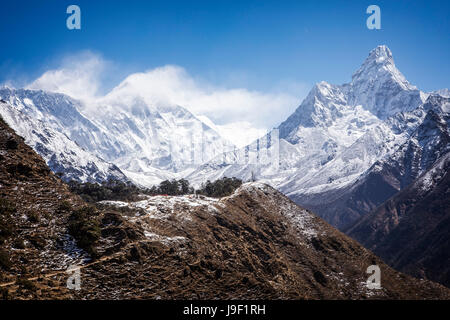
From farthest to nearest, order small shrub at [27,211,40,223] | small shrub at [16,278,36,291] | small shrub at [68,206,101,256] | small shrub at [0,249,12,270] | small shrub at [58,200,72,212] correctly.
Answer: small shrub at [58,200,72,212] → small shrub at [68,206,101,256] → small shrub at [27,211,40,223] → small shrub at [0,249,12,270] → small shrub at [16,278,36,291]

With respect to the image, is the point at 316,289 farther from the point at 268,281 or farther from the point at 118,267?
the point at 118,267

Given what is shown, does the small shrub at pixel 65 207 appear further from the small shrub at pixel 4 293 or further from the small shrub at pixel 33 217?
the small shrub at pixel 4 293

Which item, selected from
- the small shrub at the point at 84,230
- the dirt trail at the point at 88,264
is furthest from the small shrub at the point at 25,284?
the small shrub at the point at 84,230

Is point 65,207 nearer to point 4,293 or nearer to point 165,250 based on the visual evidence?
point 165,250

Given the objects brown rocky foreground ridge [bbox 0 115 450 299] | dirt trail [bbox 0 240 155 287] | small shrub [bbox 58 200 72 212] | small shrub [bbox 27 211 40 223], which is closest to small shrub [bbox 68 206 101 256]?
brown rocky foreground ridge [bbox 0 115 450 299]

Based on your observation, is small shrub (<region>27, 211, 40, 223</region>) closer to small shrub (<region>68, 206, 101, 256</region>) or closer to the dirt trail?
small shrub (<region>68, 206, 101, 256</region>)

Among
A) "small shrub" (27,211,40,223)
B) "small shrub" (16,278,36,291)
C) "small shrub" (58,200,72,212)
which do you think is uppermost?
"small shrub" (58,200,72,212)
